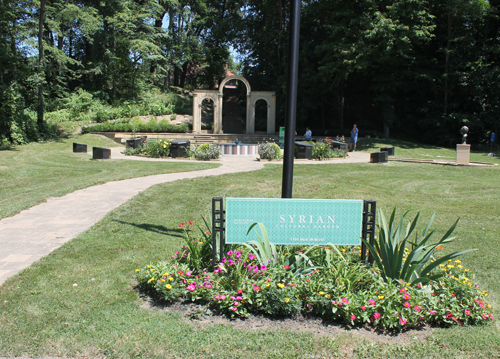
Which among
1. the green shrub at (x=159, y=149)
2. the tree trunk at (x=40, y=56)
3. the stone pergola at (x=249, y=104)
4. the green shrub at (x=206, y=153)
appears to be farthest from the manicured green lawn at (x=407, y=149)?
the tree trunk at (x=40, y=56)

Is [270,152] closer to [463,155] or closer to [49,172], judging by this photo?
[463,155]

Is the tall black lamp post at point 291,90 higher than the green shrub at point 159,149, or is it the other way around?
the tall black lamp post at point 291,90

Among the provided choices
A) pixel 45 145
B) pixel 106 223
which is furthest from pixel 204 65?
pixel 106 223

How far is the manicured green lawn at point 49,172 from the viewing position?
8.97 metres

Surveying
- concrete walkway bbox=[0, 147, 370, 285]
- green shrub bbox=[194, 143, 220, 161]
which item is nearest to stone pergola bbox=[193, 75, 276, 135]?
green shrub bbox=[194, 143, 220, 161]

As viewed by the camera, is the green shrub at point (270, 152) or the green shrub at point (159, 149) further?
the green shrub at point (159, 149)

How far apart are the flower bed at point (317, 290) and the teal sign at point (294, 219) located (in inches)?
7.5

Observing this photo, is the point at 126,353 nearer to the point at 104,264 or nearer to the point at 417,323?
the point at 104,264

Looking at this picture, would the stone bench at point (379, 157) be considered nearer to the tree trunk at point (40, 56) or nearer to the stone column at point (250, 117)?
the stone column at point (250, 117)

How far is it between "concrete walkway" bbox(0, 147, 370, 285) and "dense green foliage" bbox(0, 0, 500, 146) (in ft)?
49.8

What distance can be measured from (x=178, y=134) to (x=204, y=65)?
660 inches

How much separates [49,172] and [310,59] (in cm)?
2444

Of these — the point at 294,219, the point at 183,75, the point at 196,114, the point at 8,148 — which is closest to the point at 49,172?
the point at 8,148

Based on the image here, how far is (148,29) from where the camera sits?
38.6 meters
